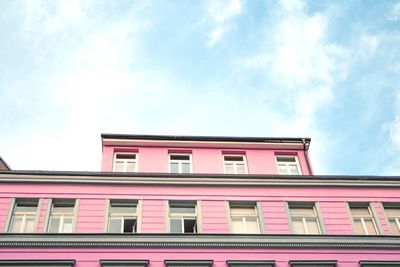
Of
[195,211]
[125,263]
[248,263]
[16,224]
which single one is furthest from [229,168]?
[16,224]

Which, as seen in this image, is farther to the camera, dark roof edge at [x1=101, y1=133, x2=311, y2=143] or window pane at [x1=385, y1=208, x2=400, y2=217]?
dark roof edge at [x1=101, y1=133, x2=311, y2=143]

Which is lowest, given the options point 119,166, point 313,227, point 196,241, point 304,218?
point 196,241

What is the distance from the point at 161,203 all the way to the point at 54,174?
18.8 ft

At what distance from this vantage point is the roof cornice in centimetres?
2506

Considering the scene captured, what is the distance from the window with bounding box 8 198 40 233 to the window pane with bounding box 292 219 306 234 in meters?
12.7

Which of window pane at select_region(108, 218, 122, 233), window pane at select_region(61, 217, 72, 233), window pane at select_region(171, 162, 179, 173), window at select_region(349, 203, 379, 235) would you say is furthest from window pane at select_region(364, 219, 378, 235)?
window pane at select_region(61, 217, 72, 233)

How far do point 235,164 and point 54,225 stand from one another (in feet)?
34.3

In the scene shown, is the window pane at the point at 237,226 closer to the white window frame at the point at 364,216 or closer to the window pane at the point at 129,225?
the window pane at the point at 129,225

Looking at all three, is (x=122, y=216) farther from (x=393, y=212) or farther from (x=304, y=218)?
(x=393, y=212)

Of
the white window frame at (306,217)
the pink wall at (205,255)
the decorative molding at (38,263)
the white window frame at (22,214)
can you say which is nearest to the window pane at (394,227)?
the pink wall at (205,255)

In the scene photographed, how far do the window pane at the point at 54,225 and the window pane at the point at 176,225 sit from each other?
550cm

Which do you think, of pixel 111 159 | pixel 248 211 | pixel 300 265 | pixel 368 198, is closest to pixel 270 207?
pixel 248 211

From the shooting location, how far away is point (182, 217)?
24.6 m

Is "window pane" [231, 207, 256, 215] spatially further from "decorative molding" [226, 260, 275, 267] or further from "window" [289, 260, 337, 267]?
"window" [289, 260, 337, 267]
